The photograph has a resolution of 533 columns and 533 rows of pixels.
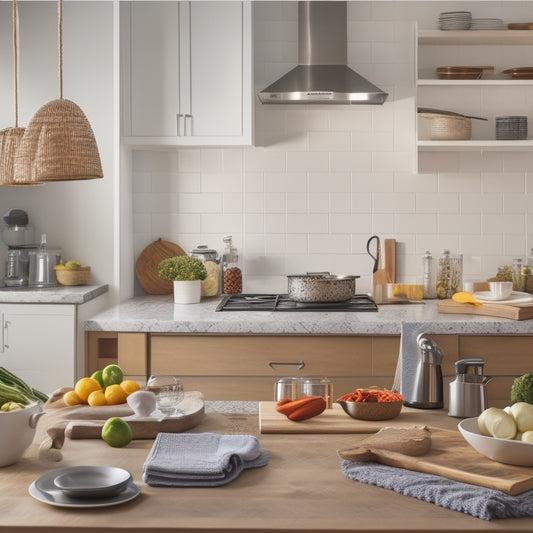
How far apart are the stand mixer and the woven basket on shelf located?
183 millimetres

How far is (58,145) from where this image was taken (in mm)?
2025

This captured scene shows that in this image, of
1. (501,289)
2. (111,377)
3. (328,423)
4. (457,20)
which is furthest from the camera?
(457,20)

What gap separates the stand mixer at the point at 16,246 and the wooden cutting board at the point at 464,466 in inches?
119

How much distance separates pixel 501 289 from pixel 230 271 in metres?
1.49

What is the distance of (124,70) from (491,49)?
205 cm

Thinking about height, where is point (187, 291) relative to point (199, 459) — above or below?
above

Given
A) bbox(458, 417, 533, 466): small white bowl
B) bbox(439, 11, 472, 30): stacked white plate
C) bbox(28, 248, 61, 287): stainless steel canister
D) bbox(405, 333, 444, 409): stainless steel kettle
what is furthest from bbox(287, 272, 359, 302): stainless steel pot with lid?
bbox(458, 417, 533, 466): small white bowl

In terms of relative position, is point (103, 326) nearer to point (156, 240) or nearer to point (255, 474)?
point (156, 240)

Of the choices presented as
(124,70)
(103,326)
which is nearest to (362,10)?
(124,70)

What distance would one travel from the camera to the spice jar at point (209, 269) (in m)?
4.69

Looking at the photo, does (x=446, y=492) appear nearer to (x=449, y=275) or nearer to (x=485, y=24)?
(x=449, y=275)

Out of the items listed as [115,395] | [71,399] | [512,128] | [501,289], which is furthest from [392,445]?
[512,128]

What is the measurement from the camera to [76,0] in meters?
4.46

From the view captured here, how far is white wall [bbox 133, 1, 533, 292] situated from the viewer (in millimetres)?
4812
